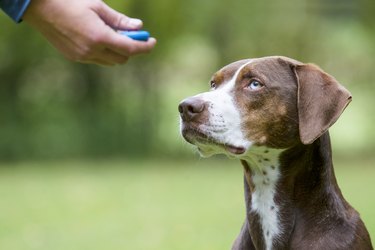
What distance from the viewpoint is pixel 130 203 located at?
12.9 m

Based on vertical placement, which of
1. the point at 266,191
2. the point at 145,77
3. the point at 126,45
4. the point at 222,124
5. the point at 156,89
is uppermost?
the point at 126,45

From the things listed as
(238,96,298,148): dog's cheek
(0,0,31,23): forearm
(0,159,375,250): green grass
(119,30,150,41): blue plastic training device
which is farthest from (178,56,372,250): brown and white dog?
(0,159,375,250): green grass

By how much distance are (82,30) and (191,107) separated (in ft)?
→ 3.48

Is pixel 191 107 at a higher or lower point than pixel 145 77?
higher

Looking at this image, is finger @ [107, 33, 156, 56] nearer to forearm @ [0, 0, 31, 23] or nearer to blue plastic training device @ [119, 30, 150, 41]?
blue plastic training device @ [119, 30, 150, 41]

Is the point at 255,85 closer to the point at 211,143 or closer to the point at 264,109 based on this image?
the point at 264,109

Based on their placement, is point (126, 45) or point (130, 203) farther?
point (130, 203)

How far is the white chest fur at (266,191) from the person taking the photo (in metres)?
5.27

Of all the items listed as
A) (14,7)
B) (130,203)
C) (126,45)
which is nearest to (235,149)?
(126,45)

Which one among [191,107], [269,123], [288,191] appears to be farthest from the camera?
[288,191]

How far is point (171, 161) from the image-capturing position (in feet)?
59.8

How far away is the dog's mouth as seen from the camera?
16.6 feet

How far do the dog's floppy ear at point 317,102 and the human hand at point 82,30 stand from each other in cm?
115

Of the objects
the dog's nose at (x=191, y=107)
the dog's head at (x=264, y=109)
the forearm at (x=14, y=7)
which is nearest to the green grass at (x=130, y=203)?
the dog's head at (x=264, y=109)
